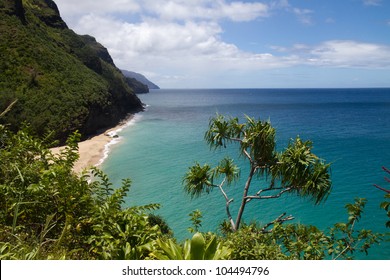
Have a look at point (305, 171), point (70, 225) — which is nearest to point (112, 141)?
point (305, 171)

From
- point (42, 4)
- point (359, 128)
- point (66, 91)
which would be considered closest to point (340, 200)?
point (359, 128)

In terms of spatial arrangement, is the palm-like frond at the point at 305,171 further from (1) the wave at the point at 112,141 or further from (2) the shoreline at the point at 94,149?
(1) the wave at the point at 112,141

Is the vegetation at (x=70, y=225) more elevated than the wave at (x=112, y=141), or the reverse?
the vegetation at (x=70, y=225)

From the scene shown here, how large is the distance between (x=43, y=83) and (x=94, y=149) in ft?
58.9

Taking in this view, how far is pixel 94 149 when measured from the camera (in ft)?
120

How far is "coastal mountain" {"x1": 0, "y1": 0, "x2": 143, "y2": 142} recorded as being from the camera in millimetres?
39125

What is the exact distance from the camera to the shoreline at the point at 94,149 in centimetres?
3081

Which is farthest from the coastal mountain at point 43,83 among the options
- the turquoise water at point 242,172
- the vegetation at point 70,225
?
the vegetation at point 70,225

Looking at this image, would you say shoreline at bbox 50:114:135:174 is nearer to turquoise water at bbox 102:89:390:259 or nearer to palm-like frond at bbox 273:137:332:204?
turquoise water at bbox 102:89:390:259

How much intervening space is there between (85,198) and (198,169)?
16.1ft

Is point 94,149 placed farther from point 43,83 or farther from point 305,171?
point 305,171

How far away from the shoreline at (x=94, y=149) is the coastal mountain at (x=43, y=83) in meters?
2.56

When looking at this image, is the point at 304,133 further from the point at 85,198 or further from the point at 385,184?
the point at 85,198
